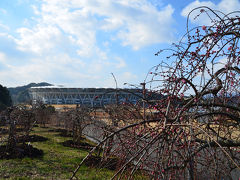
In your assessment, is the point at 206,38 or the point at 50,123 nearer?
the point at 206,38

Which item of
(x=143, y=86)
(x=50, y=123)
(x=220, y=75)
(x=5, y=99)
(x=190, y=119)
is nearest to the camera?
(x=190, y=119)

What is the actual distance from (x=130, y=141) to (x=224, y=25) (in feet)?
5.04

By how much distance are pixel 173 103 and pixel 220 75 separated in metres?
0.61

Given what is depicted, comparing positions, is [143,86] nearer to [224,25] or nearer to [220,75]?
[220,75]

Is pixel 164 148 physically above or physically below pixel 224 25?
below

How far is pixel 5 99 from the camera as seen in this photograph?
38.3 metres

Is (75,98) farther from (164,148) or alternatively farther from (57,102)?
(164,148)

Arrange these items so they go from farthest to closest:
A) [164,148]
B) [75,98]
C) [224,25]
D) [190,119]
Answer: [75,98], [224,25], [190,119], [164,148]

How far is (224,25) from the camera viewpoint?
7.61ft

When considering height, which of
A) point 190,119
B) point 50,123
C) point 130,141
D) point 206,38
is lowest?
point 50,123

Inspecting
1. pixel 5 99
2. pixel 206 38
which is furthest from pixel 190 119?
pixel 5 99

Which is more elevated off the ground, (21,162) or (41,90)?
(41,90)

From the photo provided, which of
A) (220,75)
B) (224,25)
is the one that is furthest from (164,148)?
(224,25)

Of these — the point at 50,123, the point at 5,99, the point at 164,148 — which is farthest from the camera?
the point at 5,99
